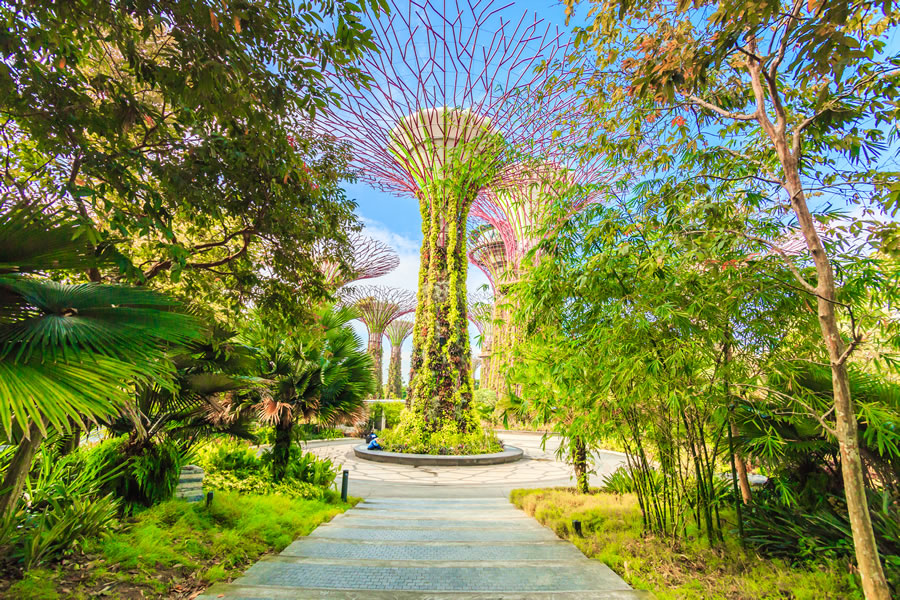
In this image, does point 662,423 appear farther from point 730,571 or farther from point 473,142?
point 473,142

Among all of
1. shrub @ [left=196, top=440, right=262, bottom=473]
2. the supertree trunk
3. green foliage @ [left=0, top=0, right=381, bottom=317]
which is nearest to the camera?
green foliage @ [left=0, top=0, right=381, bottom=317]

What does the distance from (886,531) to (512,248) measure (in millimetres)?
17474

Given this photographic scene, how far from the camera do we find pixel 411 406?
438 inches

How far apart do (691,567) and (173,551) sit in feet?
12.2

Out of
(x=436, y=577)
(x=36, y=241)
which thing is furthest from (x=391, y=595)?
(x=36, y=241)

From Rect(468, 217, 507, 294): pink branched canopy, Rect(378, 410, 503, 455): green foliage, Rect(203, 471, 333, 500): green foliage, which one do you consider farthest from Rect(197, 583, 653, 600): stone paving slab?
Rect(468, 217, 507, 294): pink branched canopy

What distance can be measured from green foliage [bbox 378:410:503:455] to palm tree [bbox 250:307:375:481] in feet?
13.9

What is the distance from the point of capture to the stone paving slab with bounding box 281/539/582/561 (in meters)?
3.23

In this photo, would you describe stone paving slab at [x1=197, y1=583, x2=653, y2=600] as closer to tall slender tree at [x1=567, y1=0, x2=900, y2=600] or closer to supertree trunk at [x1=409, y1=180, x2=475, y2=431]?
tall slender tree at [x1=567, y1=0, x2=900, y2=600]

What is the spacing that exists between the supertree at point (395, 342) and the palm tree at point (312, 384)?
1095 inches

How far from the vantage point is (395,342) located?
1400 inches

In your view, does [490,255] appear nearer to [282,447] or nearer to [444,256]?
[444,256]

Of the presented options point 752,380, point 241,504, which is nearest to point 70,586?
point 241,504

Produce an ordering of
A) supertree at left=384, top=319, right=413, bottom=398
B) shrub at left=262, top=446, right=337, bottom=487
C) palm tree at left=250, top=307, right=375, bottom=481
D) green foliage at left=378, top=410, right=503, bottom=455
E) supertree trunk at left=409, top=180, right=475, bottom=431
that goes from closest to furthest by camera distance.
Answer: palm tree at left=250, top=307, right=375, bottom=481
shrub at left=262, top=446, right=337, bottom=487
green foliage at left=378, top=410, right=503, bottom=455
supertree trunk at left=409, top=180, right=475, bottom=431
supertree at left=384, top=319, right=413, bottom=398
